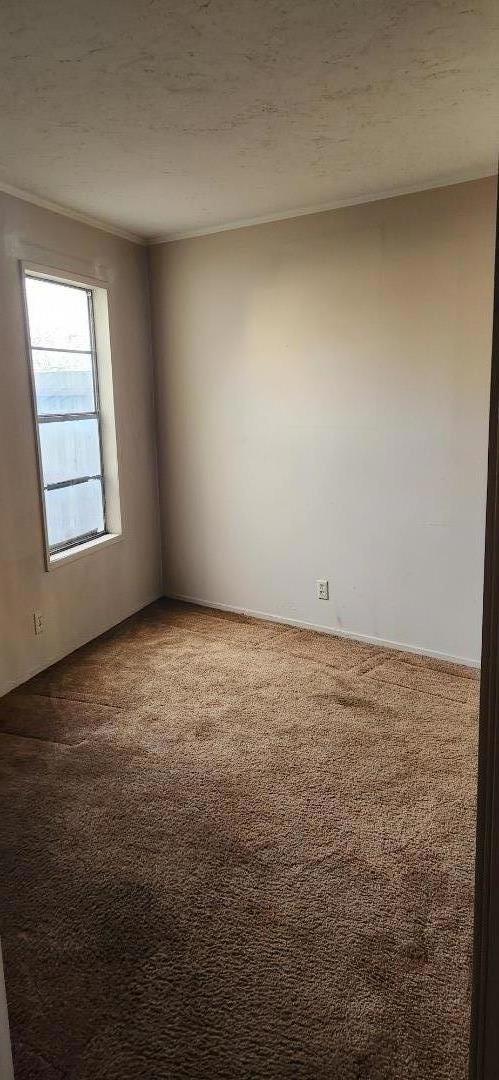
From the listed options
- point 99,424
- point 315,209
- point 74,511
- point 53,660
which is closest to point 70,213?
point 99,424

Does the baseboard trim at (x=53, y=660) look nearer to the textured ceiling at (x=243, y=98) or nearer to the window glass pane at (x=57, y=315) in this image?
the window glass pane at (x=57, y=315)

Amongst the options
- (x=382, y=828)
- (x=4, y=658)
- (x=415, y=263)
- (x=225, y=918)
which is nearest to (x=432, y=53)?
(x=415, y=263)

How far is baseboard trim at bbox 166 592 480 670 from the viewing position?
12.7ft

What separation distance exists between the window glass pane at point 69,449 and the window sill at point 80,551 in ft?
1.36

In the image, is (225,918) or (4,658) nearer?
(225,918)

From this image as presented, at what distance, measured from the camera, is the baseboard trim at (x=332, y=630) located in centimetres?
387

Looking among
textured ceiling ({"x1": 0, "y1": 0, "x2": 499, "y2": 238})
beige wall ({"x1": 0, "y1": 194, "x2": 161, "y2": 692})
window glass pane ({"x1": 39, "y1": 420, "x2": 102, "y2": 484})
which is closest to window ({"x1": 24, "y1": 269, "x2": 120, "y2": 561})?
window glass pane ({"x1": 39, "y1": 420, "x2": 102, "y2": 484})

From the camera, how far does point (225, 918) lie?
6.61ft

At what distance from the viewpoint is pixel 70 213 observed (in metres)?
3.81

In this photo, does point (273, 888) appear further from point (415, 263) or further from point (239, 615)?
point (415, 263)

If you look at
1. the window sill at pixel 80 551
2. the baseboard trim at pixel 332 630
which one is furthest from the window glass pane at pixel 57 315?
the baseboard trim at pixel 332 630

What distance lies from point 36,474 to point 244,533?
1.45 m

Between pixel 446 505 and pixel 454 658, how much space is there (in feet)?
2.82

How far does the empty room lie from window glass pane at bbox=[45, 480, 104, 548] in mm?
33
